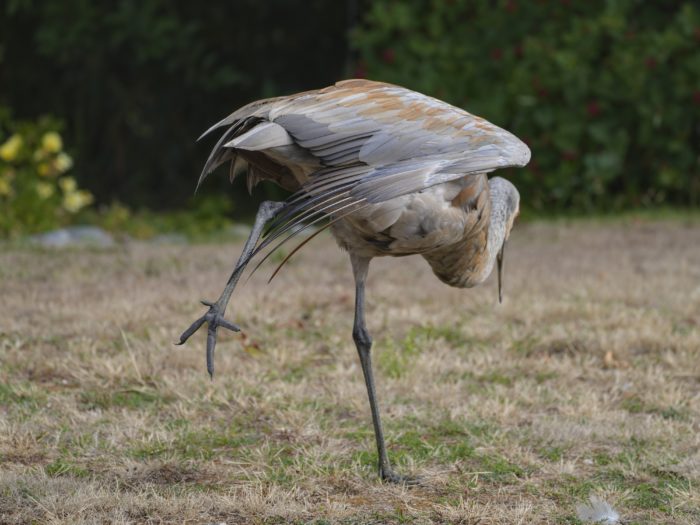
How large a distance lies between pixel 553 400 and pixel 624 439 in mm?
514

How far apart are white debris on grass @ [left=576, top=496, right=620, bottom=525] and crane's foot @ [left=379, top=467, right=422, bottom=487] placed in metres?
0.55

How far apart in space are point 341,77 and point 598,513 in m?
8.35

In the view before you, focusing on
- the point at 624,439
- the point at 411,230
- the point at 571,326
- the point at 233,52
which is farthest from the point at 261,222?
the point at 233,52

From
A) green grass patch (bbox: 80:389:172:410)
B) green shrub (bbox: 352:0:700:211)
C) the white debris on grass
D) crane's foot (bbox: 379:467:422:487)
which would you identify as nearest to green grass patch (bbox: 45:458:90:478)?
green grass patch (bbox: 80:389:172:410)

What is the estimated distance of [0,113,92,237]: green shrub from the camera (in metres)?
8.91

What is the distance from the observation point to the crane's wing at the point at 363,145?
329 centimetres

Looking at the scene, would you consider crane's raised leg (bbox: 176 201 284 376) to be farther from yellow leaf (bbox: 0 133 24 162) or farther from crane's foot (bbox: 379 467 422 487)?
yellow leaf (bbox: 0 133 24 162)

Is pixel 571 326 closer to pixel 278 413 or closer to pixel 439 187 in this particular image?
pixel 278 413

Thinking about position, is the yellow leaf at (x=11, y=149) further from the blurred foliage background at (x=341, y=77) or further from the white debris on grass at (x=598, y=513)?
the white debris on grass at (x=598, y=513)

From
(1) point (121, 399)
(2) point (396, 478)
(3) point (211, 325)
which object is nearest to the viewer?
(3) point (211, 325)

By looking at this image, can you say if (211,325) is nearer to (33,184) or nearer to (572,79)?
(33,184)

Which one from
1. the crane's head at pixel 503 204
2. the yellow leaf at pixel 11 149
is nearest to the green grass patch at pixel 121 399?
the crane's head at pixel 503 204

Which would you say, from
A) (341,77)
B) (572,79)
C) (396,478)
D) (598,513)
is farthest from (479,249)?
(341,77)

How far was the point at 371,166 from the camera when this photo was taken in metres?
3.38
